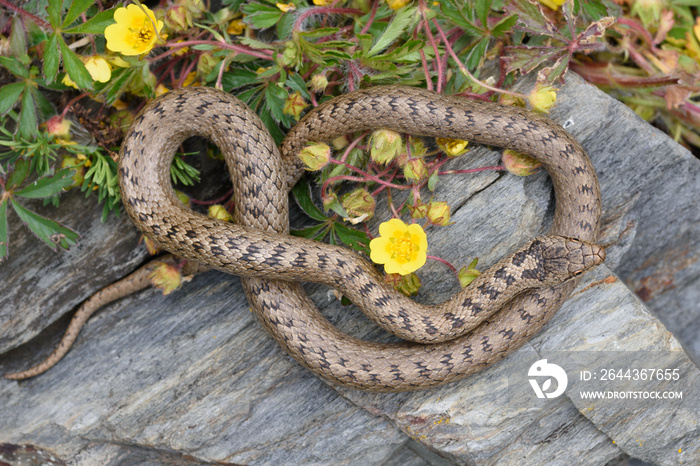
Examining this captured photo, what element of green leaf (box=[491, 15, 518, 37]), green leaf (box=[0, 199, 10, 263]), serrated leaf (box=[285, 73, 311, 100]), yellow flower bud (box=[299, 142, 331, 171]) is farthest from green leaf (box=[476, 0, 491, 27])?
green leaf (box=[0, 199, 10, 263])

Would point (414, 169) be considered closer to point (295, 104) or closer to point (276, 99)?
point (295, 104)

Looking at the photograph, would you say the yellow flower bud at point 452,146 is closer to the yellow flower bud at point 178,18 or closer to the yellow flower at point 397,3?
the yellow flower at point 397,3

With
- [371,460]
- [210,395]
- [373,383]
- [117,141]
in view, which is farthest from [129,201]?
[371,460]

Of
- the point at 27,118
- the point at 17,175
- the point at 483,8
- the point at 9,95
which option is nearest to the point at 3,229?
the point at 17,175

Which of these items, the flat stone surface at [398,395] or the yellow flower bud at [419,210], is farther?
the flat stone surface at [398,395]

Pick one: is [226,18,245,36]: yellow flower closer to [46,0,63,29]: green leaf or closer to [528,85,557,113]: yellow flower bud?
[46,0,63,29]: green leaf

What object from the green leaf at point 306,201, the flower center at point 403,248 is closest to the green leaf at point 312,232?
the green leaf at point 306,201
